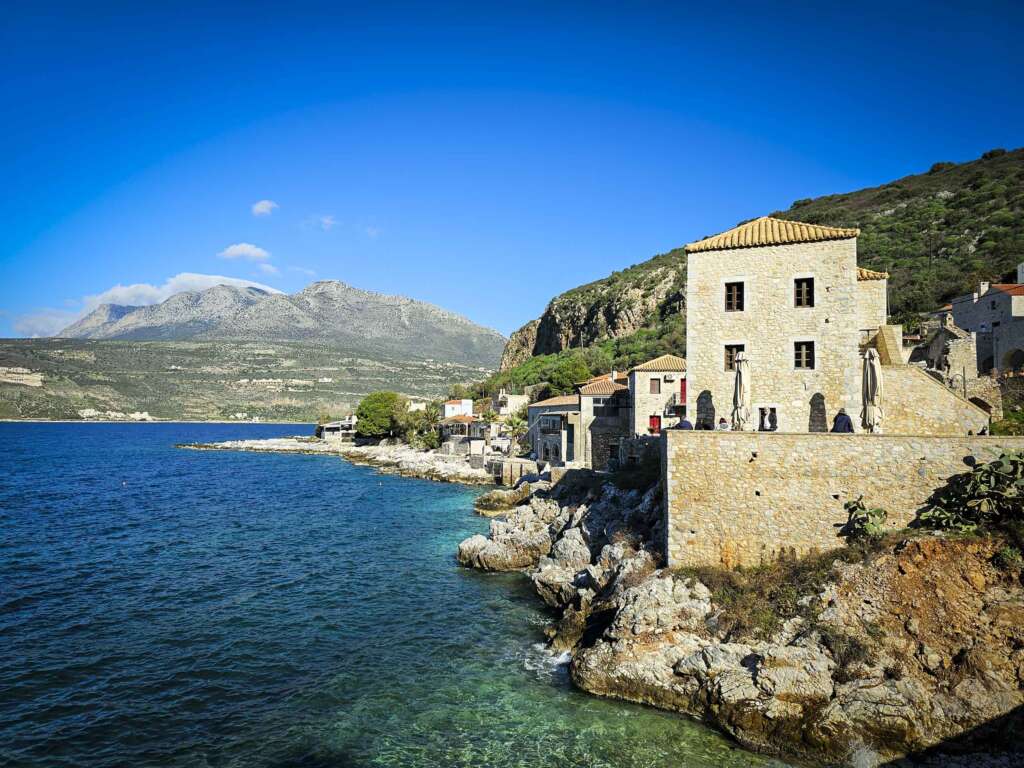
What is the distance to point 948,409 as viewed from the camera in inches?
742

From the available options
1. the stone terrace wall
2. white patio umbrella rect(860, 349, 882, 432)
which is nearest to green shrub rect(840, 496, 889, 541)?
the stone terrace wall

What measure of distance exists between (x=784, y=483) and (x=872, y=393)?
13.8ft

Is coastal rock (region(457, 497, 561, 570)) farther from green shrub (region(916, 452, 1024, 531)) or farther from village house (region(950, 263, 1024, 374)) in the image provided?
village house (region(950, 263, 1024, 374))

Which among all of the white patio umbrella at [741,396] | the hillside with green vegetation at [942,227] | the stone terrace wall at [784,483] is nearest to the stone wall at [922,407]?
the white patio umbrella at [741,396]

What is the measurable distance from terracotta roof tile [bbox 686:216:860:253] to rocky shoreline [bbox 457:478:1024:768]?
10.0 metres

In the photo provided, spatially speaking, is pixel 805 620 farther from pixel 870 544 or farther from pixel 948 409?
pixel 948 409

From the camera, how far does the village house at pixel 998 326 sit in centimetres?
2639

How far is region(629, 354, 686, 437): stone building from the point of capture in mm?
32625

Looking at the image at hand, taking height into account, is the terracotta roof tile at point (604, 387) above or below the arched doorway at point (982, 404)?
above

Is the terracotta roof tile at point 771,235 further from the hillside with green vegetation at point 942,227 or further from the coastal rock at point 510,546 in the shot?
the hillside with green vegetation at point 942,227

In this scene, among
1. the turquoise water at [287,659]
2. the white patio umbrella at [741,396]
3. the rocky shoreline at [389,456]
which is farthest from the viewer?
the rocky shoreline at [389,456]

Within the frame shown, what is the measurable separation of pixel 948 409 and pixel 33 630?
96.2 ft

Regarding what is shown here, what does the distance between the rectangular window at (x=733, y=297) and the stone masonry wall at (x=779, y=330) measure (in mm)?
158

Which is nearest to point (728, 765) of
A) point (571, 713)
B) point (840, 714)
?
point (840, 714)
